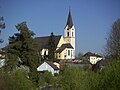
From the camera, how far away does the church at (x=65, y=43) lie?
379 feet

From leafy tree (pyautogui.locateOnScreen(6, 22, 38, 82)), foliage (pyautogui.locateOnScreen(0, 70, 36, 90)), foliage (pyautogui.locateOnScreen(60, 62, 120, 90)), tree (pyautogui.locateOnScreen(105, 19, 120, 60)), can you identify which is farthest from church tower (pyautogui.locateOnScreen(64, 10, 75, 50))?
foliage (pyautogui.locateOnScreen(60, 62, 120, 90))

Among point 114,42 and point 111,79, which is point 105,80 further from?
point 114,42

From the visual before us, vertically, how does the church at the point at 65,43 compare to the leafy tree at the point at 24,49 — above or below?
above

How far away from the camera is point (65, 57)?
117 metres

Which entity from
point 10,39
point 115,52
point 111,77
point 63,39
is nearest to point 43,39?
point 63,39

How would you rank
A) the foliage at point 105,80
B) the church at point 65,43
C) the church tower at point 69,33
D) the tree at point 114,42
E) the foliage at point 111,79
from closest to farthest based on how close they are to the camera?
the foliage at point 111,79 → the foliage at point 105,80 → the tree at point 114,42 → the church at point 65,43 → the church tower at point 69,33

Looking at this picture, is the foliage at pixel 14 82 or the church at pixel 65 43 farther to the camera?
the church at pixel 65 43

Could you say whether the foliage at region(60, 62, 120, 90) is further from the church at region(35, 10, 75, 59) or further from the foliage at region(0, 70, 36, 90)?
the church at region(35, 10, 75, 59)

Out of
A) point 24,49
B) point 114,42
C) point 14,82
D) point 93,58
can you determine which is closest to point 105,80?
point 14,82

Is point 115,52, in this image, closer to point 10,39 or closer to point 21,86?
point 21,86

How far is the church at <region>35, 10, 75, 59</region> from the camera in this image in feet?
379

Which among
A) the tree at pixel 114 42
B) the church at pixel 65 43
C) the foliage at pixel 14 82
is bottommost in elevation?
the foliage at pixel 14 82

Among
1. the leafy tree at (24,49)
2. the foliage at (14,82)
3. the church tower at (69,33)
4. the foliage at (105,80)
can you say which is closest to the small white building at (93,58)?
the church tower at (69,33)

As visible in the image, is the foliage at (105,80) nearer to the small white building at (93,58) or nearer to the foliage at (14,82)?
the foliage at (14,82)
